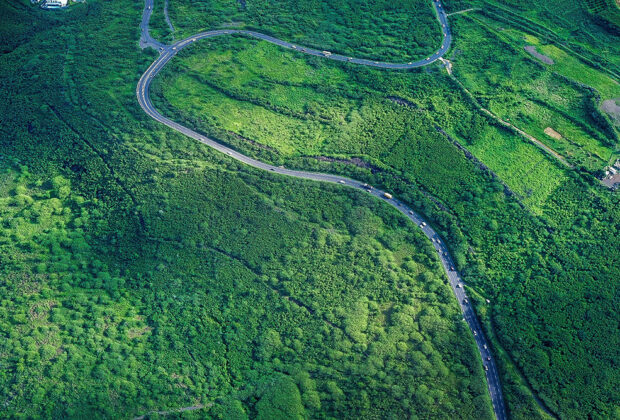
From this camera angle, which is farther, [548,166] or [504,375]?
[548,166]

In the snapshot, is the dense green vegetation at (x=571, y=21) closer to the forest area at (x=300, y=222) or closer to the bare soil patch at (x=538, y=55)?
the forest area at (x=300, y=222)

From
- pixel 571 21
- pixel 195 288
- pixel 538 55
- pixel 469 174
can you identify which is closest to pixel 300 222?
pixel 195 288

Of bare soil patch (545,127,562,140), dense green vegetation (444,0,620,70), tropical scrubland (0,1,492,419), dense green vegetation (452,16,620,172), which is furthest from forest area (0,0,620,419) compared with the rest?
bare soil patch (545,127,562,140)

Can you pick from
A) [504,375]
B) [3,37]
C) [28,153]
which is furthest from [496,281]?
[3,37]

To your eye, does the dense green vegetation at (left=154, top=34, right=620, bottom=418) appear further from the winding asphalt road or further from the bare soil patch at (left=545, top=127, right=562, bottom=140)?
the bare soil patch at (left=545, top=127, right=562, bottom=140)

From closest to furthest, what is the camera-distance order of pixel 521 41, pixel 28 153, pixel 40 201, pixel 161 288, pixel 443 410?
pixel 443 410, pixel 161 288, pixel 40 201, pixel 28 153, pixel 521 41

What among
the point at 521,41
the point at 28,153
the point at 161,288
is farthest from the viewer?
the point at 521,41

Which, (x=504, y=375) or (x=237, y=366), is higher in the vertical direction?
(x=504, y=375)

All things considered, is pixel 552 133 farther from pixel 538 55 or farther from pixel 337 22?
pixel 337 22

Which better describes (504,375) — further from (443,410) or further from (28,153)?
(28,153)
